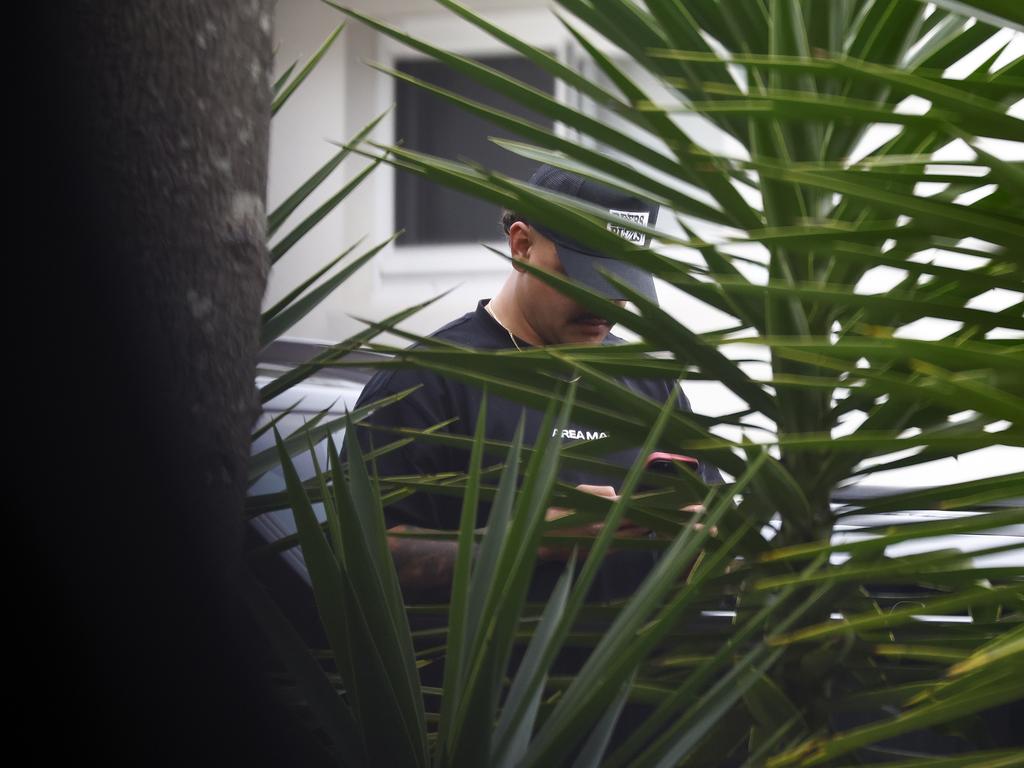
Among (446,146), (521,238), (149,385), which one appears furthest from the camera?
(446,146)

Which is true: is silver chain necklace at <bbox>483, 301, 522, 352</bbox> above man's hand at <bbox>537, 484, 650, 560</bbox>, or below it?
above

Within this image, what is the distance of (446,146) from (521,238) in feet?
17.1

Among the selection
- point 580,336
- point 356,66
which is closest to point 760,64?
point 580,336

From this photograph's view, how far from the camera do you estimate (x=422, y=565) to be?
84.0 inches

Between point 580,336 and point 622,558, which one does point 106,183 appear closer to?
point 622,558

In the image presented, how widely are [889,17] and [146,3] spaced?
588mm

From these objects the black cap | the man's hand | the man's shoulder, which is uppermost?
the black cap

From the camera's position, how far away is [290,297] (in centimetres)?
147

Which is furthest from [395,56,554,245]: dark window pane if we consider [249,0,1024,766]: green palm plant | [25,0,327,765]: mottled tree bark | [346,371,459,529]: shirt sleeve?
[25,0,327,765]: mottled tree bark

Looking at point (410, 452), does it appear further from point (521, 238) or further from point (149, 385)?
point (149, 385)

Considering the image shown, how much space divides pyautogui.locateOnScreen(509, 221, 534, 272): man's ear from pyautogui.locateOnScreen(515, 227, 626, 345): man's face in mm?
50

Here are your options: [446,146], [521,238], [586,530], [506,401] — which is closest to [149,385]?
[586,530]

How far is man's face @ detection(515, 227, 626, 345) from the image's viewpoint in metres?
2.40

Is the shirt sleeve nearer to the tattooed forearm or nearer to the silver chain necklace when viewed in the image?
the tattooed forearm
